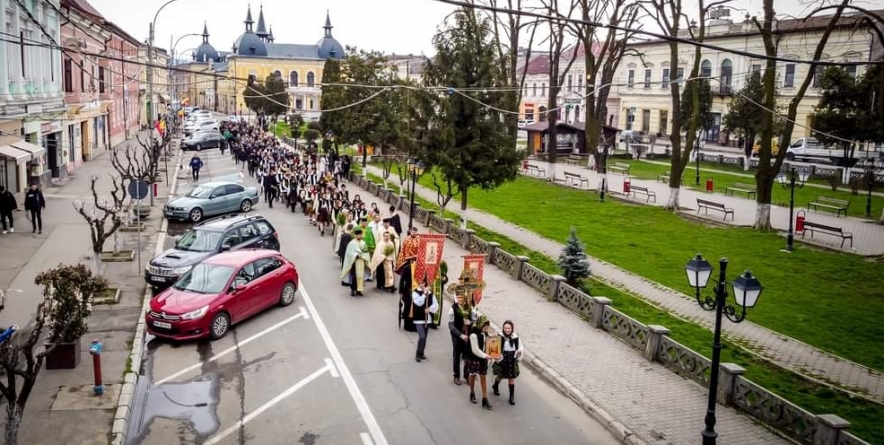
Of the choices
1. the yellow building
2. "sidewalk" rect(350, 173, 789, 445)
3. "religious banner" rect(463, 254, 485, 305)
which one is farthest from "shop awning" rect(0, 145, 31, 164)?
the yellow building

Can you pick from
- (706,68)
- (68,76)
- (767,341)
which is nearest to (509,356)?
(767,341)

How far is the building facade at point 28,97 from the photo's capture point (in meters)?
25.2

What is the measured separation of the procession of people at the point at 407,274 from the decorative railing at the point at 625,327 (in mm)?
2512

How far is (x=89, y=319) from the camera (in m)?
15.0

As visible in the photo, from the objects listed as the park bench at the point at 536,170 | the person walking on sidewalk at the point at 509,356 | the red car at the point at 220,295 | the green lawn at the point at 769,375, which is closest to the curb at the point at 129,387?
the red car at the point at 220,295

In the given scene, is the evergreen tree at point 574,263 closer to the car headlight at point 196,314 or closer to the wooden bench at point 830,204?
the car headlight at point 196,314

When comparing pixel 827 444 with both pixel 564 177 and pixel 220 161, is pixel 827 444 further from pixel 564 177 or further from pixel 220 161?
pixel 220 161

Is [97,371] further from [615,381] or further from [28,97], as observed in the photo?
[28,97]

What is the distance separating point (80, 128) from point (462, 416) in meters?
39.6

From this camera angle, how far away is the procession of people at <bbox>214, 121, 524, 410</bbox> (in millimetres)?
11242

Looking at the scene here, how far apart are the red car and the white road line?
964mm

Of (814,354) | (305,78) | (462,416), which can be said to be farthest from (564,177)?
(305,78)

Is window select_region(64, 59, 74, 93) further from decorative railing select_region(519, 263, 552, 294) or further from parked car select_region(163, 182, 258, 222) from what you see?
decorative railing select_region(519, 263, 552, 294)

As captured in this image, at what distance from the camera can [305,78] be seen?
127688 mm
